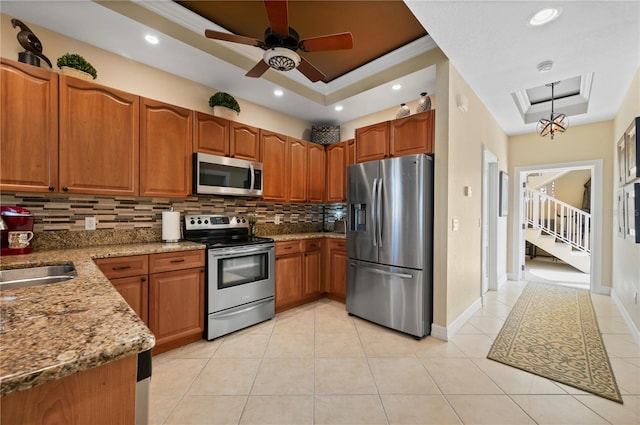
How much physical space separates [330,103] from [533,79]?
2.24 metres

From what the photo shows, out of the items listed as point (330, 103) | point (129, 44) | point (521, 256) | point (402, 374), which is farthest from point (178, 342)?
point (521, 256)

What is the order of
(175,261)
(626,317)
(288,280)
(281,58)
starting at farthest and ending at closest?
1. (288,280)
2. (626,317)
3. (175,261)
4. (281,58)

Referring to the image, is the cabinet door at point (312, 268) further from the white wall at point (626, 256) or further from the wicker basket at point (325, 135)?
the white wall at point (626, 256)

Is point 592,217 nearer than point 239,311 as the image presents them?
No

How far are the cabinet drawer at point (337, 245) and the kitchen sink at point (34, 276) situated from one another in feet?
8.47

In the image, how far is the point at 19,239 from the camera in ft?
6.35

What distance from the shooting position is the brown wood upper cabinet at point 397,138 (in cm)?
274

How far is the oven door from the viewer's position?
101 inches

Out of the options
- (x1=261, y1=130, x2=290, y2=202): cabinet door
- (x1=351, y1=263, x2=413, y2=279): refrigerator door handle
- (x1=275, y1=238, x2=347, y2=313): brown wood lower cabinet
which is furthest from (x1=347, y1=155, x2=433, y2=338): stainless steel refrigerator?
(x1=261, y1=130, x2=290, y2=202): cabinet door

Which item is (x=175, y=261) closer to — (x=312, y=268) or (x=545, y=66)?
(x=312, y=268)

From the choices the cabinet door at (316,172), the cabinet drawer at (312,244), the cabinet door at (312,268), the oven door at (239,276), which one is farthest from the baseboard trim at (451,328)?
the cabinet door at (316,172)

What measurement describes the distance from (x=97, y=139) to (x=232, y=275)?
162 cm

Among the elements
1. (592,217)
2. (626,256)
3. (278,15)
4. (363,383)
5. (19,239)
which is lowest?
(363,383)

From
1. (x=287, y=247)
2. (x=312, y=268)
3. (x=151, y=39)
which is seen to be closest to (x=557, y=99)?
(x=312, y=268)
